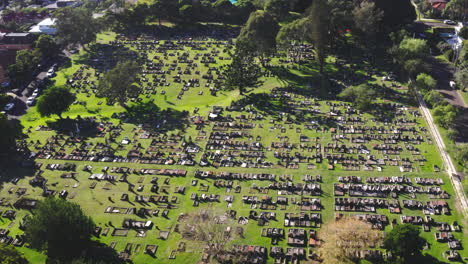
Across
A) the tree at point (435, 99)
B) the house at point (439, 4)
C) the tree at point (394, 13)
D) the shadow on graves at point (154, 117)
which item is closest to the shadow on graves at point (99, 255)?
the shadow on graves at point (154, 117)

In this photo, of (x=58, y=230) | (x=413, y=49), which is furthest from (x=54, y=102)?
(x=413, y=49)

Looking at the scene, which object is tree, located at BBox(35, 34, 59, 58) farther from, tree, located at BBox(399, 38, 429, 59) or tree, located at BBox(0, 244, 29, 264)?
tree, located at BBox(399, 38, 429, 59)

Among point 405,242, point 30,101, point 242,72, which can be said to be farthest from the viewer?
point 30,101

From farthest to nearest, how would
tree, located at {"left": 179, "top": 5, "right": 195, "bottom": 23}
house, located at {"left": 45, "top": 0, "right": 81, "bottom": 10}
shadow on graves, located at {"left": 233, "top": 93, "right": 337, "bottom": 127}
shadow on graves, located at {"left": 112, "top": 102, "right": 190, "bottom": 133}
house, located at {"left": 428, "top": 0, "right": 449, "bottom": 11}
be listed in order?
house, located at {"left": 45, "top": 0, "right": 81, "bottom": 10}, tree, located at {"left": 179, "top": 5, "right": 195, "bottom": 23}, house, located at {"left": 428, "top": 0, "right": 449, "bottom": 11}, shadow on graves, located at {"left": 112, "top": 102, "right": 190, "bottom": 133}, shadow on graves, located at {"left": 233, "top": 93, "right": 337, "bottom": 127}

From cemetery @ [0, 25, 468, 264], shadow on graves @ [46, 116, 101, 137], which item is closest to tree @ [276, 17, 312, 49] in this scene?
cemetery @ [0, 25, 468, 264]

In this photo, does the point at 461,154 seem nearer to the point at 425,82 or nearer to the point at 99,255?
the point at 425,82

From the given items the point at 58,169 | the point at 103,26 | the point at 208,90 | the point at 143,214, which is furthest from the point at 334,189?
the point at 103,26
